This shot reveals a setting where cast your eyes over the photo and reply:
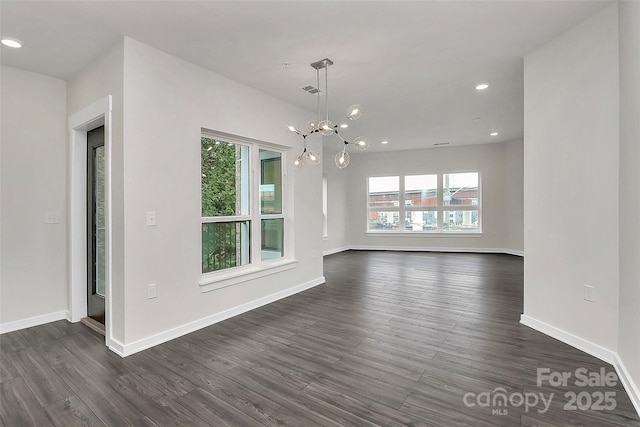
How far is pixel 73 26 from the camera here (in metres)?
2.53

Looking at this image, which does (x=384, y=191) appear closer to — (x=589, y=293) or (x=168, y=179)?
(x=589, y=293)

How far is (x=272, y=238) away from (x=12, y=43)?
3.27 meters

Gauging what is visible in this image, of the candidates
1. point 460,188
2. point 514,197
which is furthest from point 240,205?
point 514,197

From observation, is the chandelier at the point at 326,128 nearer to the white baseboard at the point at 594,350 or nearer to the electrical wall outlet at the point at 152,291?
the electrical wall outlet at the point at 152,291

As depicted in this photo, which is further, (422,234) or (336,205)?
(336,205)

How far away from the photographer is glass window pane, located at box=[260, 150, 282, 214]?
4305 mm

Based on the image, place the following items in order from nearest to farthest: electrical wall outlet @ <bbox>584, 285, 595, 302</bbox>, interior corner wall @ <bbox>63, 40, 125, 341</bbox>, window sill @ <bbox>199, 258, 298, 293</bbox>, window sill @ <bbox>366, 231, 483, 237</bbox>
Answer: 1. electrical wall outlet @ <bbox>584, 285, 595, 302</bbox>
2. interior corner wall @ <bbox>63, 40, 125, 341</bbox>
3. window sill @ <bbox>199, 258, 298, 293</bbox>
4. window sill @ <bbox>366, 231, 483, 237</bbox>

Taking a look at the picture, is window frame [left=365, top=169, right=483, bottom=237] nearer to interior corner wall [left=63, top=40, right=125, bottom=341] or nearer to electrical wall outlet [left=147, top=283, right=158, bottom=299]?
electrical wall outlet [left=147, top=283, right=158, bottom=299]

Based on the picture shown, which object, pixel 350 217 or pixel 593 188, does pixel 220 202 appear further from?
pixel 350 217

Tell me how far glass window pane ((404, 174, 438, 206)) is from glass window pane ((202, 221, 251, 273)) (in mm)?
6173

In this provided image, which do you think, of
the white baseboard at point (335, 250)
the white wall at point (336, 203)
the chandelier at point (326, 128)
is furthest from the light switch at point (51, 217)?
the white baseboard at point (335, 250)

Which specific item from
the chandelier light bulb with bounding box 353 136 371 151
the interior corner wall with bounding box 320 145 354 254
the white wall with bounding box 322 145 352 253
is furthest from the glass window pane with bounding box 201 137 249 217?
the interior corner wall with bounding box 320 145 354 254

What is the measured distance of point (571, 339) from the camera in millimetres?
2713

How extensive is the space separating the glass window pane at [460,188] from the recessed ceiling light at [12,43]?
854 cm
